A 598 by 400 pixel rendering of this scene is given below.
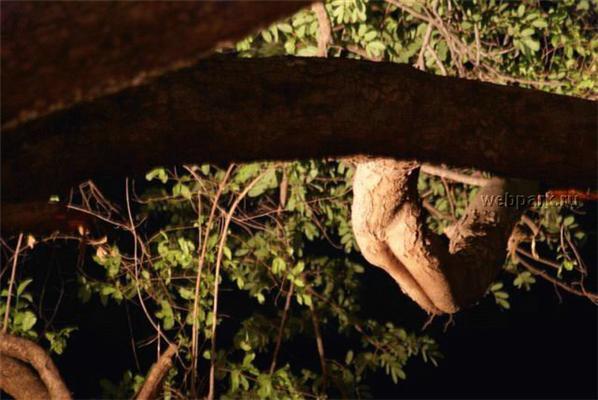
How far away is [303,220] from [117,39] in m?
2.53

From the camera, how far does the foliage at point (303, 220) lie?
296cm

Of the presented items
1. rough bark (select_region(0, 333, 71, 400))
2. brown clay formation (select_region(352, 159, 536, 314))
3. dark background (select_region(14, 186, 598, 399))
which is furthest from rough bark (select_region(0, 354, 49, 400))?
dark background (select_region(14, 186, 598, 399))

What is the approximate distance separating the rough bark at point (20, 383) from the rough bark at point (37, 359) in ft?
0.05

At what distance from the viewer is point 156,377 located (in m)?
2.65

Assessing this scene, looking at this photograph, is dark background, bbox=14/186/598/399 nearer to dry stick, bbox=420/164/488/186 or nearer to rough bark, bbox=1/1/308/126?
dry stick, bbox=420/164/488/186

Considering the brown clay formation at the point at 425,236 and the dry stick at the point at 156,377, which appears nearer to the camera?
the brown clay formation at the point at 425,236

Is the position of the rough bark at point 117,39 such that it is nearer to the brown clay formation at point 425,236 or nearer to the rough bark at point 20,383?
the brown clay formation at point 425,236

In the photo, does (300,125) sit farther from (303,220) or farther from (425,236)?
(303,220)

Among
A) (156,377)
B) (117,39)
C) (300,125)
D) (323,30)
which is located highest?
(323,30)

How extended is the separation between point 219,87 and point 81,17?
0.40 m

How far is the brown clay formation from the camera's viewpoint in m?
2.19

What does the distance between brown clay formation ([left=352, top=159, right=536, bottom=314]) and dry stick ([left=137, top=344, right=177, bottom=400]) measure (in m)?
0.66

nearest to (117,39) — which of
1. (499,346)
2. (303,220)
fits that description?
(303,220)

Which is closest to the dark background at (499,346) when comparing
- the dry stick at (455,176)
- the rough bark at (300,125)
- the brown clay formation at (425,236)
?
the dry stick at (455,176)
